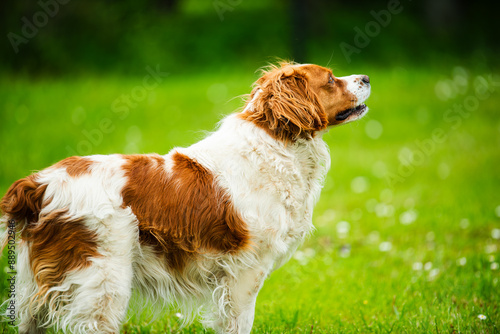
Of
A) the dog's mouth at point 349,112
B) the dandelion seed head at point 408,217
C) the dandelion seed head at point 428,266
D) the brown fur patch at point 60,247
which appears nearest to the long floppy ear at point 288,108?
the dog's mouth at point 349,112

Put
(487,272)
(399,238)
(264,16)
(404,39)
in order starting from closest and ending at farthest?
(487,272) < (399,238) < (404,39) < (264,16)

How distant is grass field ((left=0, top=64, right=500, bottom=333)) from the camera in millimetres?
4516

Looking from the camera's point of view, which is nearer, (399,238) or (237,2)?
(399,238)

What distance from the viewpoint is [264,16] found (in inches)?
717

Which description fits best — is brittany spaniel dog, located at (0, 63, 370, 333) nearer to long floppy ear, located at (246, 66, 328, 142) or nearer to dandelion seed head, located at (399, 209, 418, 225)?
long floppy ear, located at (246, 66, 328, 142)

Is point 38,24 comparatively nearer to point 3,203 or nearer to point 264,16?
point 264,16

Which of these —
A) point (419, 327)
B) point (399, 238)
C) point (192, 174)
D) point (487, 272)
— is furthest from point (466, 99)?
point (192, 174)

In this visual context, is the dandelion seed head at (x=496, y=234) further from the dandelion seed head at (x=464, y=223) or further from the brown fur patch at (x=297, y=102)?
the brown fur patch at (x=297, y=102)

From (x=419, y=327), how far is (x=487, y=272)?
4.91 feet

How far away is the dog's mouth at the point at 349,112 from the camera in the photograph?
3986 millimetres

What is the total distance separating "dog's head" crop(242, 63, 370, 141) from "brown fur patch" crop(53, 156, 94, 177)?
1165mm

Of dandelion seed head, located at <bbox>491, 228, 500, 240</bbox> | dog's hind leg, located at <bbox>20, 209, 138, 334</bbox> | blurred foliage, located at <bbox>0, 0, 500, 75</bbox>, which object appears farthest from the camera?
blurred foliage, located at <bbox>0, 0, 500, 75</bbox>

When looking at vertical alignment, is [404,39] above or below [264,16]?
below

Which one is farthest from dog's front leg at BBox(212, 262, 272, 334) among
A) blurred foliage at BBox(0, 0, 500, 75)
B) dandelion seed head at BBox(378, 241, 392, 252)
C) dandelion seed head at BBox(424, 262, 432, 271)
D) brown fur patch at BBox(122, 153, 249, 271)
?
blurred foliage at BBox(0, 0, 500, 75)
